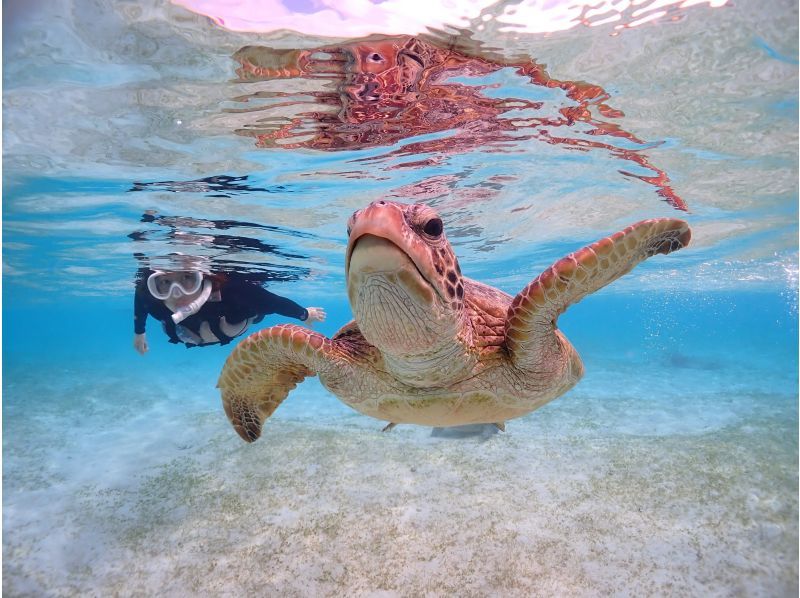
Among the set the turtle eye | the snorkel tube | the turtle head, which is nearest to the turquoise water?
the snorkel tube

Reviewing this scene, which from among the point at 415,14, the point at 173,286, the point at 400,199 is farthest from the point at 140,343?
the point at 415,14

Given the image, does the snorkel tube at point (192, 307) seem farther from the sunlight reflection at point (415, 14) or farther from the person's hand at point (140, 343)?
the sunlight reflection at point (415, 14)

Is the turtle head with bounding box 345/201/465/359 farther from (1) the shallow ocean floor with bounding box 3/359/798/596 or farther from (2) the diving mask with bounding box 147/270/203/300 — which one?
(2) the diving mask with bounding box 147/270/203/300

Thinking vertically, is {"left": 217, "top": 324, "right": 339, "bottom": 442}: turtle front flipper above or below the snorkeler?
above

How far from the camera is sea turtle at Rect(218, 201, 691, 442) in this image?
2365 millimetres

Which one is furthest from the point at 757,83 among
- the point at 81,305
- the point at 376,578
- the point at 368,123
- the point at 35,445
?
the point at 81,305

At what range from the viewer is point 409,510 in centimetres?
595

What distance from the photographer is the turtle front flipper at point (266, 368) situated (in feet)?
12.1

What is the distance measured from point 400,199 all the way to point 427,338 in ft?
26.3

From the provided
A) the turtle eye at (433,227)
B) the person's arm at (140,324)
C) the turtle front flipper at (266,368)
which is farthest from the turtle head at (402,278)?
the person's arm at (140,324)

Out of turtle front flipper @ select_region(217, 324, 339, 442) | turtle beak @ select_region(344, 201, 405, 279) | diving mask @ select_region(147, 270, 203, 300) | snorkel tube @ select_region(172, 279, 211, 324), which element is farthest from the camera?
diving mask @ select_region(147, 270, 203, 300)

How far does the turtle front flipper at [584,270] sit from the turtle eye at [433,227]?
0.85 m

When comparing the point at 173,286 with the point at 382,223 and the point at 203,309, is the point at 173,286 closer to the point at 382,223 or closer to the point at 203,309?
the point at 203,309

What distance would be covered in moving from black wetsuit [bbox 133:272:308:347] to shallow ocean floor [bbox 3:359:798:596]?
2633 mm
